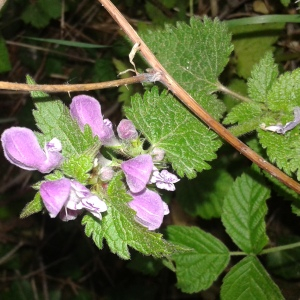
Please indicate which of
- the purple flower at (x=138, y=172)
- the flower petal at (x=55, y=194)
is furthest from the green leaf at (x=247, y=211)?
the flower petal at (x=55, y=194)

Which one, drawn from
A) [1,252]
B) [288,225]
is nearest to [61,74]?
[1,252]

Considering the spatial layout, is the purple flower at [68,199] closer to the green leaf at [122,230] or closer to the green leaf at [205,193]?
the green leaf at [122,230]

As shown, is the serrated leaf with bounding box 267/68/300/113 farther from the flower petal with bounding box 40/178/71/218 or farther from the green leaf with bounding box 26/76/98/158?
the flower petal with bounding box 40/178/71/218

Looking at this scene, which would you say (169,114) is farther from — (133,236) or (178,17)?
(178,17)

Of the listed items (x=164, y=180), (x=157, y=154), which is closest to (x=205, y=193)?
(x=157, y=154)

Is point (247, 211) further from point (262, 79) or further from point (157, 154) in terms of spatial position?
point (157, 154)

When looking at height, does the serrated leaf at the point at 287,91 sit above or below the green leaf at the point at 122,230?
below

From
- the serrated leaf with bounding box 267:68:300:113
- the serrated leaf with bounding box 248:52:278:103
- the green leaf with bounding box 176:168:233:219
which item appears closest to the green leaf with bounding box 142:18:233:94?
the serrated leaf with bounding box 248:52:278:103
